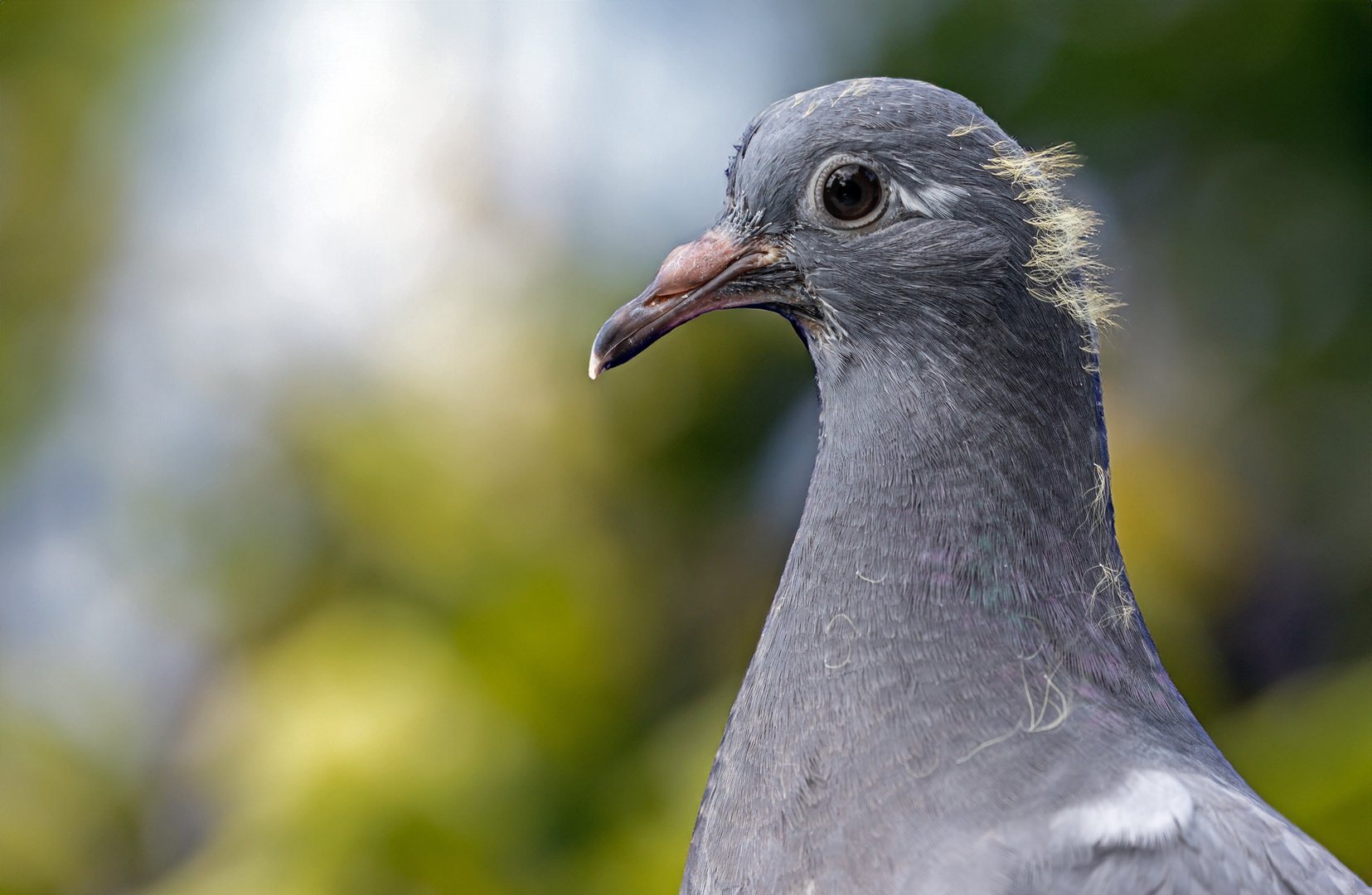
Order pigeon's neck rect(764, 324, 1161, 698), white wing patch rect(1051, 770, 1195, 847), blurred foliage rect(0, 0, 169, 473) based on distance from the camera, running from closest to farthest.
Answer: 1. white wing patch rect(1051, 770, 1195, 847)
2. pigeon's neck rect(764, 324, 1161, 698)
3. blurred foliage rect(0, 0, 169, 473)

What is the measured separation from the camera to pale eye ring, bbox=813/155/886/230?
1.01 m

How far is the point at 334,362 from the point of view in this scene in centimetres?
331

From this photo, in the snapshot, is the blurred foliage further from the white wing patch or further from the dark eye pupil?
the white wing patch

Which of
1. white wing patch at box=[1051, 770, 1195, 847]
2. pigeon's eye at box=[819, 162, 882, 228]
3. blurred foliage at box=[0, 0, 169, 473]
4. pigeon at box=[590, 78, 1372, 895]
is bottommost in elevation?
white wing patch at box=[1051, 770, 1195, 847]

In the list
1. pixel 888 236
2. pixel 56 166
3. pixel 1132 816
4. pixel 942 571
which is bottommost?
pixel 1132 816

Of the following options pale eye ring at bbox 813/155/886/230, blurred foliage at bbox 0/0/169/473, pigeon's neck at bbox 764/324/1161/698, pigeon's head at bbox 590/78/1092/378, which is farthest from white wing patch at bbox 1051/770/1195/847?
blurred foliage at bbox 0/0/169/473

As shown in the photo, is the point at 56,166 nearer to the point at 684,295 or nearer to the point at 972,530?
the point at 684,295

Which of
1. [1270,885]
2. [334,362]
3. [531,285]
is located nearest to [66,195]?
[334,362]

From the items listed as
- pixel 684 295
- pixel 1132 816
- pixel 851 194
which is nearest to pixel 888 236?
pixel 851 194

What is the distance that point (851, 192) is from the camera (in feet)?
3.38

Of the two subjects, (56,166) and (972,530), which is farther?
(56,166)

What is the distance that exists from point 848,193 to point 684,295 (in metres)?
0.20

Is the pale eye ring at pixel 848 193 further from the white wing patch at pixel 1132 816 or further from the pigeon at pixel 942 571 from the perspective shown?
the white wing patch at pixel 1132 816

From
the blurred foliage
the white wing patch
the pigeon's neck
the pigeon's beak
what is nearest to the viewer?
the white wing patch
